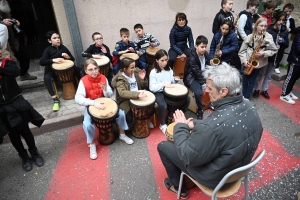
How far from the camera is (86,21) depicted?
4.53 metres

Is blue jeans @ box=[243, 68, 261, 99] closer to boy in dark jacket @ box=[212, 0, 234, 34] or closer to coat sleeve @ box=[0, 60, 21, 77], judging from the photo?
boy in dark jacket @ box=[212, 0, 234, 34]

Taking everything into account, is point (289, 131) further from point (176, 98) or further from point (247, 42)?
point (176, 98)

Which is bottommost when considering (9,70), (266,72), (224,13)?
(266,72)

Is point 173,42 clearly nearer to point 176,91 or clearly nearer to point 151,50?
point 151,50

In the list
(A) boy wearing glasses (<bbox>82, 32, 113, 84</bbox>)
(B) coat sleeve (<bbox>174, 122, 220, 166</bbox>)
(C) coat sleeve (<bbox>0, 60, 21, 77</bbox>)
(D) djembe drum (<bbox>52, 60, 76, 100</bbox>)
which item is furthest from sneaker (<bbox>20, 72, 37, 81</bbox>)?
(B) coat sleeve (<bbox>174, 122, 220, 166</bbox>)

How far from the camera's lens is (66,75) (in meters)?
3.93

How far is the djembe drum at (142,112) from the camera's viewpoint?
3012 millimetres

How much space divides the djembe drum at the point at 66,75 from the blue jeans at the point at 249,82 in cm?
362

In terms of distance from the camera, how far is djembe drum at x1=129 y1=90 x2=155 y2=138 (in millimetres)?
3012

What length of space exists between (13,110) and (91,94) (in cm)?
100

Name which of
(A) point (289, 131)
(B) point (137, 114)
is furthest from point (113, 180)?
(A) point (289, 131)

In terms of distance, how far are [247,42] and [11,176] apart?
180 inches

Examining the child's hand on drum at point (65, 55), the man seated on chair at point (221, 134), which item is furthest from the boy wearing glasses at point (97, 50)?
the man seated on chair at point (221, 134)

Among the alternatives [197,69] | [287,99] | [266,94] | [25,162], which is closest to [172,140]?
[197,69]
